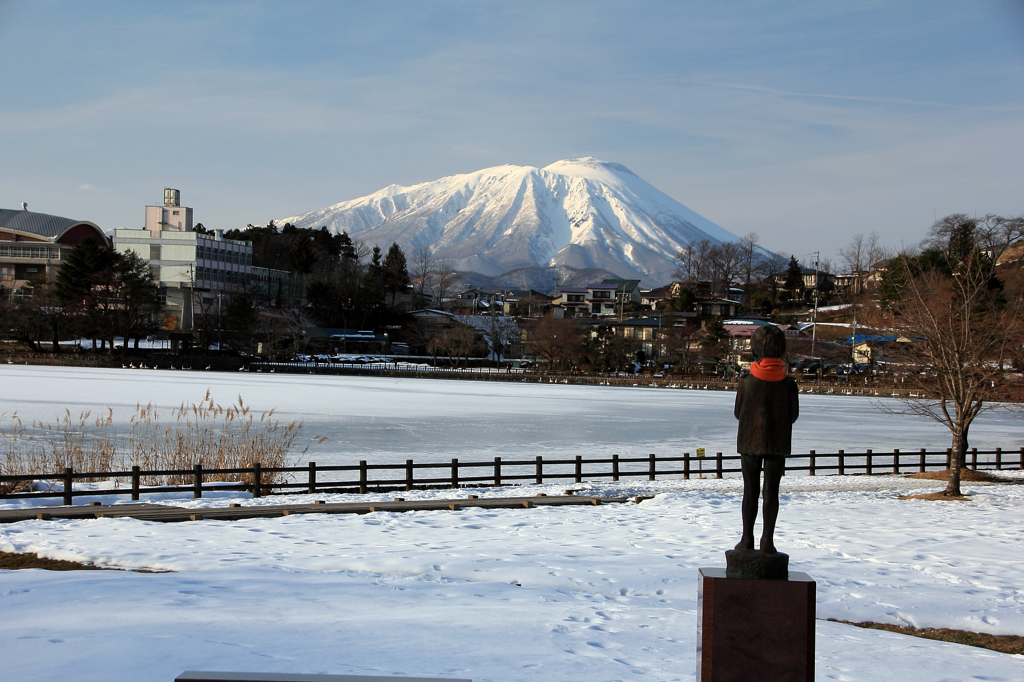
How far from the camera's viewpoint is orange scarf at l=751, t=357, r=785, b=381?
5.50m

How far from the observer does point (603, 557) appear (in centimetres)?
1018

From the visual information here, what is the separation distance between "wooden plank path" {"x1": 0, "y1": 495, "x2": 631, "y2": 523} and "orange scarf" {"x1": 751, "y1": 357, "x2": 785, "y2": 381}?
927 centimetres

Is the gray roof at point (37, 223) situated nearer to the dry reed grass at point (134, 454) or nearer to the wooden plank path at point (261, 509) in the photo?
the dry reed grass at point (134, 454)

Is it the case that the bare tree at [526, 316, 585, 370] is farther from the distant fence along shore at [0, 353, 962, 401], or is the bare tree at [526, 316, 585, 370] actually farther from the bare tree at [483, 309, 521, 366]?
the bare tree at [483, 309, 521, 366]

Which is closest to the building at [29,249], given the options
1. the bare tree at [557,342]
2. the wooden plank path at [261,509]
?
the bare tree at [557,342]

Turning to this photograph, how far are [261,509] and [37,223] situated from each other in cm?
9671

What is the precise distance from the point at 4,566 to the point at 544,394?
4389 centimetres

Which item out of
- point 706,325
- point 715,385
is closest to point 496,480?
point 715,385

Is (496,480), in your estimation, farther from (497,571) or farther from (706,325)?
(706,325)

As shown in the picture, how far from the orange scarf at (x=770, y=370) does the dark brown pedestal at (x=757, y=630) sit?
139cm

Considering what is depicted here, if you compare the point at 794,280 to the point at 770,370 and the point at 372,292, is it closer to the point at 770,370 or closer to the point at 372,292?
the point at 372,292

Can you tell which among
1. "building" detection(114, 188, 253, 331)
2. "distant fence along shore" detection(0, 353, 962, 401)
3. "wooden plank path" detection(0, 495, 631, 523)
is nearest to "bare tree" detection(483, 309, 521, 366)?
"distant fence along shore" detection(0, 353, 962, 401)

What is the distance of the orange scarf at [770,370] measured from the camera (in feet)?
18.0

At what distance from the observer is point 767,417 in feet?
18.0
